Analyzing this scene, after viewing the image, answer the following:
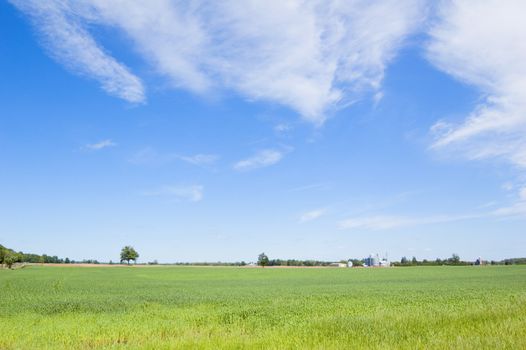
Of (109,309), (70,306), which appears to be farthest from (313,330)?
(70,306)

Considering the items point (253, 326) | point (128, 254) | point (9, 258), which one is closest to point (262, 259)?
point (128, 254)

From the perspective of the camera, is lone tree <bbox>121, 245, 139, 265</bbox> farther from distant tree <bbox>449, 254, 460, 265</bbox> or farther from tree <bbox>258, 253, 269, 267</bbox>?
distant tree <bbox>449, 254, 460, 265</bbox>

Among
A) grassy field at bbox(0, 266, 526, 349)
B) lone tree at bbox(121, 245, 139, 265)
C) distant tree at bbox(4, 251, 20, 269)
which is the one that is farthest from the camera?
lone tree at bbox(121, 245, 139, 265)

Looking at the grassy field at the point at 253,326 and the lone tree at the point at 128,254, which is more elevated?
the lone tree at the point at 128,254

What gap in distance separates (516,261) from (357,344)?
20115cm

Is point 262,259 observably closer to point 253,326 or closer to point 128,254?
point 128,254

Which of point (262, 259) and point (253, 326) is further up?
point (262, 259)

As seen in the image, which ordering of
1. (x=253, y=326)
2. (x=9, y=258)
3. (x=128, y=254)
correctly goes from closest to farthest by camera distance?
(x=253, y=326) < (x=9, y=258) < (x=128, y=254)

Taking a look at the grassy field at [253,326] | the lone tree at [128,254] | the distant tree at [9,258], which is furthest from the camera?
the lone tree at [128,254]

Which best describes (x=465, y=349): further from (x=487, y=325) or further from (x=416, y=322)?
(x=416, y=322)

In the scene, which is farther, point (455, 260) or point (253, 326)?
point (455, 260)

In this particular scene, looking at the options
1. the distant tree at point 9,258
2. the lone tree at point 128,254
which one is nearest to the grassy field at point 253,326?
the distant tree at point 9,258

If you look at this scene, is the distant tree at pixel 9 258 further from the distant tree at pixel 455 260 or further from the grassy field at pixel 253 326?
the distant tree at pixel 455 260

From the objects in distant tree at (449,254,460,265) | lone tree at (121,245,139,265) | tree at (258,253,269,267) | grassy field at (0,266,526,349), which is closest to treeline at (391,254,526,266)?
distant tree at (449,254,460,265)
